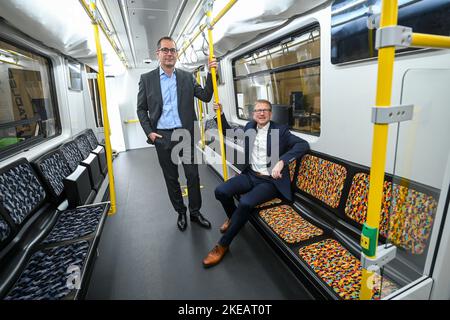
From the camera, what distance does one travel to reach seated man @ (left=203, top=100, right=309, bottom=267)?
235 cm

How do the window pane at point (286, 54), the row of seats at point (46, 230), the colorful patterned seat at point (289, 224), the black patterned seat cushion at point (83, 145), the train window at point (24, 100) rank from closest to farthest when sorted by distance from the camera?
the row of seats at point (46, 230)
the colorful patterned seat at point (289, 224)
the window pane at point (286, 54)
the train window at point (24, 100)
the black patterned seat cushion at point (83, 145)

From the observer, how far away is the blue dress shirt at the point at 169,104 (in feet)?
8.98

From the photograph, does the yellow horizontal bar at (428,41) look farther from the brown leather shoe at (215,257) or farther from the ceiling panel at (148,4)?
the ceiling panel at (148,4)

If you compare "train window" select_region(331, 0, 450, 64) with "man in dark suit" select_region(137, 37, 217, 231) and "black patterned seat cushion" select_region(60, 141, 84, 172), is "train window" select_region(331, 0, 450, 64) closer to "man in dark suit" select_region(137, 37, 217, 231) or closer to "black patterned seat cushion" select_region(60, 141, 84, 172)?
"man in dark suit" select_region(137, 37, 217, 231)

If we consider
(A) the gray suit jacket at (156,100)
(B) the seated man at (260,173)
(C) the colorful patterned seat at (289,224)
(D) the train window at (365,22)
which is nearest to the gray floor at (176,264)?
(B) the seated man at (260,173)

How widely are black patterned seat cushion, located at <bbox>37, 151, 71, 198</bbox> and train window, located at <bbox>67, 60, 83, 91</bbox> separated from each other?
6.03ft

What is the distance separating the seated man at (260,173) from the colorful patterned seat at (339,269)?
2.16ft

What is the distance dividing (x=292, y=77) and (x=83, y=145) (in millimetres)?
3393

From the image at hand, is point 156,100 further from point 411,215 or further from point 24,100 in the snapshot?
point 411,215

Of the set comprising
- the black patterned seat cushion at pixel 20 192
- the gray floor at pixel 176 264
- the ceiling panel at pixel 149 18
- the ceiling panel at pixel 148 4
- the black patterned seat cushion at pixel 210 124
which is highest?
the ceiling panel at pixel 149 18

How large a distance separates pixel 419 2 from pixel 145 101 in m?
2.38

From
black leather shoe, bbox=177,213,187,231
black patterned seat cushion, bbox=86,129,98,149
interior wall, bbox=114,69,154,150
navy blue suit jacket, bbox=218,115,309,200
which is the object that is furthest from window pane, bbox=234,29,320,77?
interior wall, bbox=114,69,154,150
